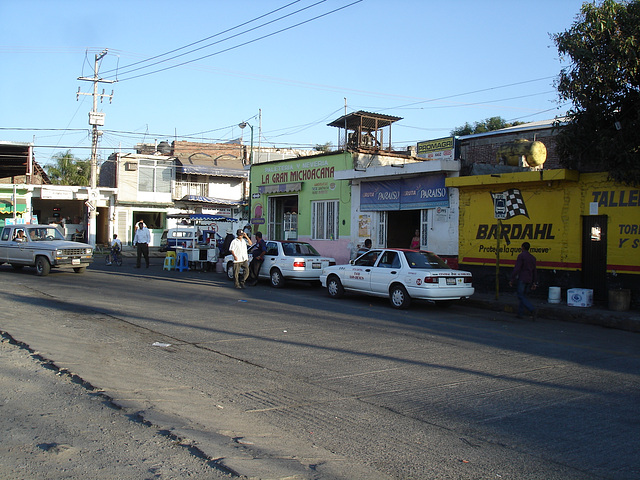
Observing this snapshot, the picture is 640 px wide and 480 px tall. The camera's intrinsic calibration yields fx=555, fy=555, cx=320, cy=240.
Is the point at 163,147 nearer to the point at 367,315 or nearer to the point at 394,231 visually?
the point at 394,231

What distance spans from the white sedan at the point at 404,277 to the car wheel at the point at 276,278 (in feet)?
9.85

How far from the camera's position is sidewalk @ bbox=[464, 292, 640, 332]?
40.7ft

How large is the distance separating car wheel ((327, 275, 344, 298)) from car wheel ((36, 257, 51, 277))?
10.5 meters

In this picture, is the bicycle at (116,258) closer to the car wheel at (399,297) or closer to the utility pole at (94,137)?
the utility pole at (94,137)

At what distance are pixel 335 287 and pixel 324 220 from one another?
28.9 ft

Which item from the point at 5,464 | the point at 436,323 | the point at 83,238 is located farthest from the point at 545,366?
the point at 83,238

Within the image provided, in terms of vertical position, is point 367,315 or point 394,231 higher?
point 394,231

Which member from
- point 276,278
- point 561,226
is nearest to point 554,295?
point 561,226

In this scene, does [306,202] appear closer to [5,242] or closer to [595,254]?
[5,242]

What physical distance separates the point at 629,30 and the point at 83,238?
3852 cm

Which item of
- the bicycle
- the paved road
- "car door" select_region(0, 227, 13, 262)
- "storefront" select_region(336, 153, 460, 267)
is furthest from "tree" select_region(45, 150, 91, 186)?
the paved road

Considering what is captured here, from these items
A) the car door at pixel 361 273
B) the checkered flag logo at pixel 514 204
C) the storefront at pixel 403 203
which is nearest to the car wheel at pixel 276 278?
the car door at pixel 361 273

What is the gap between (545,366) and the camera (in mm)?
8203

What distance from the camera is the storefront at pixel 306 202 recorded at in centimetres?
2366
